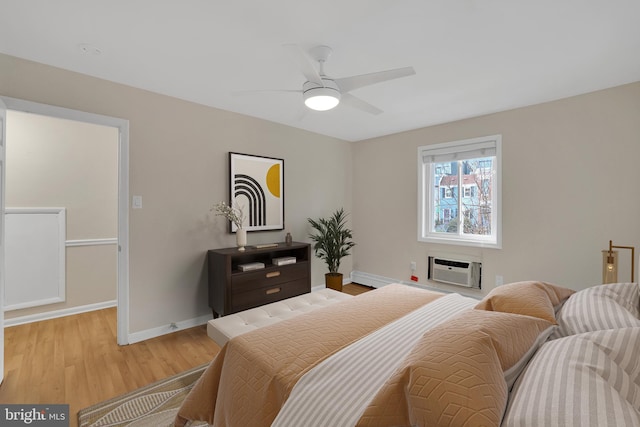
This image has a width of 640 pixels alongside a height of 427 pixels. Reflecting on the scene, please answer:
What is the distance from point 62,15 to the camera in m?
1.76

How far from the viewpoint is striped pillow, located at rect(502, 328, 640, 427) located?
2.14 ft

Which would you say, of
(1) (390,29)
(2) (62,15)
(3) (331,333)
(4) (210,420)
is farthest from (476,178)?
(2) (62,15)

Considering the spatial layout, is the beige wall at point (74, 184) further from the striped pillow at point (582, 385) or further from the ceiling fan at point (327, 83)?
the striped pillow at point (582, 385)

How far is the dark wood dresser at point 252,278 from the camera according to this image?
2.97 meters

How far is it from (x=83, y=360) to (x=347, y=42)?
10.5 ft

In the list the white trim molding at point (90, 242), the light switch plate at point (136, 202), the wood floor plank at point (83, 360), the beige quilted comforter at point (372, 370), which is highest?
the light switch plate at point (136, 202)

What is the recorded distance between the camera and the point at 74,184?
3.57 meters

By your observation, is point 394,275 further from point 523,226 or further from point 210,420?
point 210,420

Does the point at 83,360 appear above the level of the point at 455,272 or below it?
below

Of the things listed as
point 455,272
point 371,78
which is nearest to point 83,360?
point 371,78

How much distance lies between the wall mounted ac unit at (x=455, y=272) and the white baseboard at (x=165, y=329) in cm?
283

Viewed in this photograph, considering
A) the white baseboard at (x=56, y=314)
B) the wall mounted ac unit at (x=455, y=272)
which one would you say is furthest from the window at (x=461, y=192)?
the white baseboard at (x=56, y=314)

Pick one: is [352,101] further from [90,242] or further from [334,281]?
[90,242]

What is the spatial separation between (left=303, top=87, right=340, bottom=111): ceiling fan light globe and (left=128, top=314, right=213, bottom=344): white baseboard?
2.52 metres
